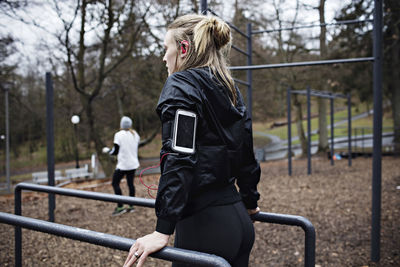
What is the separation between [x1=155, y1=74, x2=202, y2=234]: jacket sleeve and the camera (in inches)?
38.4

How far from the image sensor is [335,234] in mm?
4012

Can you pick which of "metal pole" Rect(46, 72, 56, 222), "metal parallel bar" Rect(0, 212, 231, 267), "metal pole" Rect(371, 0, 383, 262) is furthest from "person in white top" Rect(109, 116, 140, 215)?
"metal parallel bar" Rect(0, 212, 231, 267)

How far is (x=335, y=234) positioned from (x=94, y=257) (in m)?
2.66

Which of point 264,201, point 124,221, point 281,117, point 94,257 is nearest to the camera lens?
point 94,257

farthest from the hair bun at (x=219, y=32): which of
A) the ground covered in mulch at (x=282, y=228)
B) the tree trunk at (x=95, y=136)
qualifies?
the tree trunk at (x=95, y=136)

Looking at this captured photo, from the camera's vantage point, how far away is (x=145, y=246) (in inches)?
38.9

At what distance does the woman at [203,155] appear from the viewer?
99 centimetres

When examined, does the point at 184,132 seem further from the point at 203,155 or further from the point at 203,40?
the point at 203,40

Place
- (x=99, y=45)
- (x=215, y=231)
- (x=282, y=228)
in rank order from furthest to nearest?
(x=99, y=45) < (x=282, y=228) < (x=215, y=231)

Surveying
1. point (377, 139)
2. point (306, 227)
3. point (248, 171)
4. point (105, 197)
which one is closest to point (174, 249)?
point (248, 171)

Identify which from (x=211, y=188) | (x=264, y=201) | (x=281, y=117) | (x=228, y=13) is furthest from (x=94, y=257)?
(x=281, y=117)

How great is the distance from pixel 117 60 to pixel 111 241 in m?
10.6

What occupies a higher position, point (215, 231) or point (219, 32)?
point (219, 32)

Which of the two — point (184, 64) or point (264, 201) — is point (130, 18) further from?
point (184, 64)
